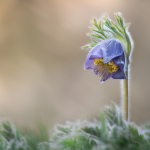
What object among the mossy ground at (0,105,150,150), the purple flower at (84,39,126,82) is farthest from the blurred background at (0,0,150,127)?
the mossy ground at (0,105,150,150)

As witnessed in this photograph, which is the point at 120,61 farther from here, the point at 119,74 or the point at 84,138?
the point at 84,138

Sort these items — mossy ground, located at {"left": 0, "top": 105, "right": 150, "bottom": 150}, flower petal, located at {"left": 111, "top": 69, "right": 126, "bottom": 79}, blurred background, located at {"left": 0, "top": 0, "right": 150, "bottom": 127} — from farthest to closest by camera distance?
blurred background, located at {"left": 0, "top": 0, "right": 150, "bottom": 127} → flower petal, located at {"left": 111, "top": 69, "right": 126, "bottom": 79} → mossy ground, located at {"left": 0, "top": 105, "right": 150, "bottom": 150}

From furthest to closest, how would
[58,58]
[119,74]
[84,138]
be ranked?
[58,58] → [119,74] → [84,138]

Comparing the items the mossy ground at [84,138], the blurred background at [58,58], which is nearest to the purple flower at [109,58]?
the mossy ground at [84,138]

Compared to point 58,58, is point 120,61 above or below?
below

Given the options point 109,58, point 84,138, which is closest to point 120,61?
point 109,58

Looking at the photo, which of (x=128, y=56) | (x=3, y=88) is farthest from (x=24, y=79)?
(x=128, y=56)

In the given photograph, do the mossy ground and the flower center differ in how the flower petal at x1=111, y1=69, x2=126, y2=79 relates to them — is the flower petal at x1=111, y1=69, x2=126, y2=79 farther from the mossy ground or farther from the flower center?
the mossy ground
